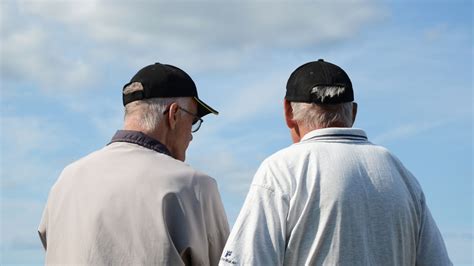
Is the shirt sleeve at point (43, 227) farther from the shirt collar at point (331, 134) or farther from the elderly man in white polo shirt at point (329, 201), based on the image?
the shirt collar at point (331, 134)

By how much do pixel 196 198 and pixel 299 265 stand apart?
826 mm

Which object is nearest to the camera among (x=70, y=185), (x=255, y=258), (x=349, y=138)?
(x=255, y=258)

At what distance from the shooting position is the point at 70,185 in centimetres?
545

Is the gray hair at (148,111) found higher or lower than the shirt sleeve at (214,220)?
higher

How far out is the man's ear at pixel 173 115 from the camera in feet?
18.1

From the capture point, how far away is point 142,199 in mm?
5176

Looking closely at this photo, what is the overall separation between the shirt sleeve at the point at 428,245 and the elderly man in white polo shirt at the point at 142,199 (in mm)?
1153

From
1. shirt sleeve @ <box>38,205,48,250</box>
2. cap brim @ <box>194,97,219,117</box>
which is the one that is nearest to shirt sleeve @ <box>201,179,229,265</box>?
cap brim @ <box>194,97,219,117</box>

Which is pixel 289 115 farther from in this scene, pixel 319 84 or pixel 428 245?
pixel 428 245

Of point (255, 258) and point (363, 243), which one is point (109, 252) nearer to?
point (255, 258)

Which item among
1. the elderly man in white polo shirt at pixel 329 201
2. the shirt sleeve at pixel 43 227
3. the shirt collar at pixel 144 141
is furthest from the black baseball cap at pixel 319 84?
the shirt sleeve at pixel 43 227

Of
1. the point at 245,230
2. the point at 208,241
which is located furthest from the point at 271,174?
the point at 208,241

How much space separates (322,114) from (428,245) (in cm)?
97

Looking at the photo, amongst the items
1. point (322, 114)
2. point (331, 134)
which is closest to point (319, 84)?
point (322, 114)
